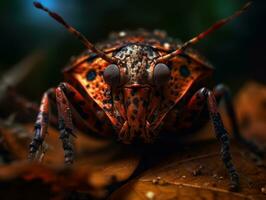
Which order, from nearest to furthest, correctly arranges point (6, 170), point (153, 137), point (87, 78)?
point (6, 170) < point (153, 137) < point (87, 78)

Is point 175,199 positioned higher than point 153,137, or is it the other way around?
point 153,137

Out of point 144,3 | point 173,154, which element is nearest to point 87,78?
point 173,154

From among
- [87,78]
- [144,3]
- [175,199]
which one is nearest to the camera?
[175,199]

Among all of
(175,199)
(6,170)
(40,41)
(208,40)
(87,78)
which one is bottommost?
(175,199)

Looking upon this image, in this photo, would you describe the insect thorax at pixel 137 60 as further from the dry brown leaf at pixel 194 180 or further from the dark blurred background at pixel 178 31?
the dark blurred background at pixel 178 31

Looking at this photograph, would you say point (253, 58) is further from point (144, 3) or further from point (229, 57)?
point (144, 3)

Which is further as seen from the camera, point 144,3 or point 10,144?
point 144,3

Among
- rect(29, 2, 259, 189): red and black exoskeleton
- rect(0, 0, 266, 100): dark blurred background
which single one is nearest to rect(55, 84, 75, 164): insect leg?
rect(29, 2, 259, 189): red and black exoskeleton

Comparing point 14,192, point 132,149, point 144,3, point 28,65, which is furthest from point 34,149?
point 144,3
